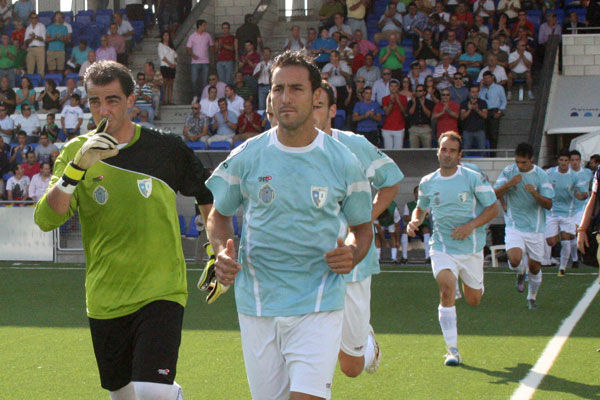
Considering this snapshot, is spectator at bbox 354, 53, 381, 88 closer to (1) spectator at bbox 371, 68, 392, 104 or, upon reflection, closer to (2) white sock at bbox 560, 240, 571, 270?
(1) spectator at bbox 371, 68, 392, 104

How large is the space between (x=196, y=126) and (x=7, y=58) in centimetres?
746

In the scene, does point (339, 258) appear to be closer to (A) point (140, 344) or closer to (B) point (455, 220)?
(A) point (140, 344)

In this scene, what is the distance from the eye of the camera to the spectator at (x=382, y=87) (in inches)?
806

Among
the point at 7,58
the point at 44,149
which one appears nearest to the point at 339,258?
the point at 44,149

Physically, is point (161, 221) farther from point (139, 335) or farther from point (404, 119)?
point (404, 119)

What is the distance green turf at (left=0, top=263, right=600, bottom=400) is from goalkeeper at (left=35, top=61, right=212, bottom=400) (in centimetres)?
241

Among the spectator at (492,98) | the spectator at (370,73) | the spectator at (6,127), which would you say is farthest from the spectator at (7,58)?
the spectator at (492,98)

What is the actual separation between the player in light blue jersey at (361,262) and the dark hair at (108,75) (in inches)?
58.7

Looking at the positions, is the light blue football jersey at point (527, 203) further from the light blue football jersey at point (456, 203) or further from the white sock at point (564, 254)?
the white sock at point (564, 254)

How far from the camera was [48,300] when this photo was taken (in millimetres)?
13656

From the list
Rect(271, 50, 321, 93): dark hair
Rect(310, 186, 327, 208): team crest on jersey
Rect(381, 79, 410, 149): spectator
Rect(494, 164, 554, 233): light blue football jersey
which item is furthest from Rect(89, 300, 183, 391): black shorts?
Rect(381, 79, 410, 149): spectator

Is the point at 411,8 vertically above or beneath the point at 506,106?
above

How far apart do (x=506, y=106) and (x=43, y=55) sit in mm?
12909

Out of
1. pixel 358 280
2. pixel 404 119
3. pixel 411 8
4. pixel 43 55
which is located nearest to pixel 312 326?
pixel 358 280
